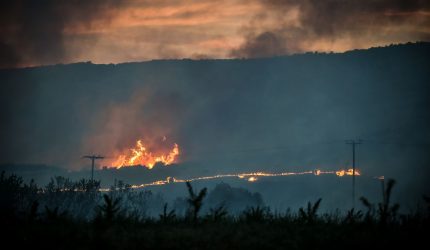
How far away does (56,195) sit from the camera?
120m

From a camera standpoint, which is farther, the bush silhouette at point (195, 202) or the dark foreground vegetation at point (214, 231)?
the bush silhouette at point (195, 202)

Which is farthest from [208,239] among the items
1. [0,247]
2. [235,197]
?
[235,197]

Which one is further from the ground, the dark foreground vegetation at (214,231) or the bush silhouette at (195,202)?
the bush silhouette at (195,202)

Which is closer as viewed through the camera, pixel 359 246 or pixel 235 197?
pixel 359 246

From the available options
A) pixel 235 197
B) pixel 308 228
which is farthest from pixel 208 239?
pixel 235 197

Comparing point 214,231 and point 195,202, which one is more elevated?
point 195,202

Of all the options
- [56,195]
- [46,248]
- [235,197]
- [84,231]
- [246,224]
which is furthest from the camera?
[235,197]

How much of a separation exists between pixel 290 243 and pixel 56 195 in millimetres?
109465

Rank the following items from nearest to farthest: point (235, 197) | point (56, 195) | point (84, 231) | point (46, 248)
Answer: point (46, 248)
point (84, 231)
point (56, 195)
point (235, 197)

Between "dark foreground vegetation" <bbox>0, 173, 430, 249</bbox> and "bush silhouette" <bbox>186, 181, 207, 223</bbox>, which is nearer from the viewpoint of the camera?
"dark foreground vegetation" <bbox>0, 173, 430, 249</bbox>

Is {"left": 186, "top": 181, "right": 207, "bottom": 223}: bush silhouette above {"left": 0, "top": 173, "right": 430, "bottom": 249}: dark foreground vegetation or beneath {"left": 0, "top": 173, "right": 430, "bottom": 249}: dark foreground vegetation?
above

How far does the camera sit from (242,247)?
1509 centimetres

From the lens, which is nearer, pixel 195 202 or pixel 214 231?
pixel 214 231

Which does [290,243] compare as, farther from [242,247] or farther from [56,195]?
[56,195]
